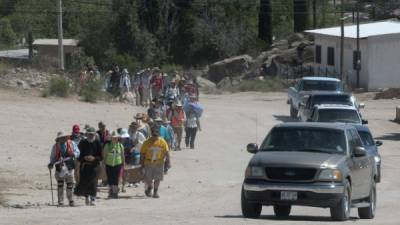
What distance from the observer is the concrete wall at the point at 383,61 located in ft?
224

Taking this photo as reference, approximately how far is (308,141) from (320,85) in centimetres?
2901

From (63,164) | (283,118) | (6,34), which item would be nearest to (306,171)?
(63,164)

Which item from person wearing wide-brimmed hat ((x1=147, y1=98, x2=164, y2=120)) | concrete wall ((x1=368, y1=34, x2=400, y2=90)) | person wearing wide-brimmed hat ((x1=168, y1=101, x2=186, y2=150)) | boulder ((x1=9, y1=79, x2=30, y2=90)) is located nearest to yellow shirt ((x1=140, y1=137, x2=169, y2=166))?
person wearing wide-brimmed hat ((x1=147, y1=98, x2=164, y2=120))

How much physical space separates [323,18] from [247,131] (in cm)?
5744

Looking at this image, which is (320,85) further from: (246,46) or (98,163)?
(246,46)

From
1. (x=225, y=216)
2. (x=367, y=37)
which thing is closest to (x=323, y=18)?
(x=367, y=37)

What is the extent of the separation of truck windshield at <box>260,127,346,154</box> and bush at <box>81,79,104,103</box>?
29.9 meters

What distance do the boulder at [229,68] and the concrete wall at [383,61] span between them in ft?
44.2

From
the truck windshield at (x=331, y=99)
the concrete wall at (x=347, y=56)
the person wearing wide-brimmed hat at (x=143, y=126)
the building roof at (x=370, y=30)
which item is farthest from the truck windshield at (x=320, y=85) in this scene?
the building roof at (x=370, y=30)

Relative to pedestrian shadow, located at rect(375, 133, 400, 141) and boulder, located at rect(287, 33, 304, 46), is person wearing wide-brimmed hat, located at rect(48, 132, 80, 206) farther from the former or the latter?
boulder, located at rect(287, 33, 304, 46)

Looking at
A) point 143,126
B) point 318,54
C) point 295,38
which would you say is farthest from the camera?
point 295,38

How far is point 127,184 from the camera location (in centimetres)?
2731

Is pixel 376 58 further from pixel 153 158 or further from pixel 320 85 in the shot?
pixel 153 158

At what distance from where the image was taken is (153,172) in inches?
976
